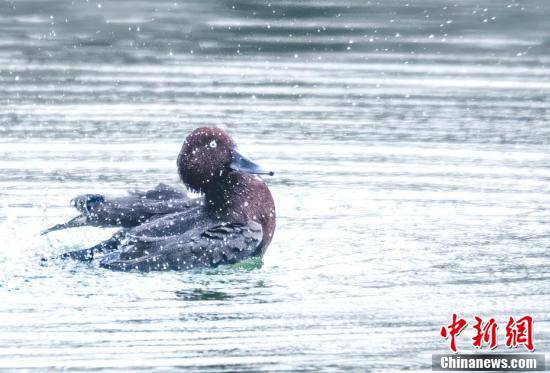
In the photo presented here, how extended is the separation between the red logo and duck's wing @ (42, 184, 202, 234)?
235 cm

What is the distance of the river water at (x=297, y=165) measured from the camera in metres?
7.99

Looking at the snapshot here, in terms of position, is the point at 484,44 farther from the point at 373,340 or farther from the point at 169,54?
the point at 373,340

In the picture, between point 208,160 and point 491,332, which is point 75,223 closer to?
point 208,160

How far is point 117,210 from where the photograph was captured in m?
9.69

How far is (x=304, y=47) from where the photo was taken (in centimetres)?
1658

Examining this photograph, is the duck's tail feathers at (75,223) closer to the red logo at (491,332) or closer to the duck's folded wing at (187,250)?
the duck's folded wing at (187,250)

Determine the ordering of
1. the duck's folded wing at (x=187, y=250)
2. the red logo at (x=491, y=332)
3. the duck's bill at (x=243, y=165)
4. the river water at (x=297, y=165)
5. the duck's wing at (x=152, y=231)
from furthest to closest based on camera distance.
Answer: the duck's bill at (x=243, y=165)
the duck's wing at (x=152, y=231)
the duck's folded wing at (x=187, y=250)
the river water at (x=297, y=165)
the red logo at (x=491, y=332)

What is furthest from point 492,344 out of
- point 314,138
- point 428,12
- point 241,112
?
point 428,12

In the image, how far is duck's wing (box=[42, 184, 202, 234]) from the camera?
9.66 m

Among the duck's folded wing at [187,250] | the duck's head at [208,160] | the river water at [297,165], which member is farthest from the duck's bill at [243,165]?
the river water at [297,165]

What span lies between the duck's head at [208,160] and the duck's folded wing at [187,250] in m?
0.44

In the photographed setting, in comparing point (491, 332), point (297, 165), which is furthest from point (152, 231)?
point (297, 165)

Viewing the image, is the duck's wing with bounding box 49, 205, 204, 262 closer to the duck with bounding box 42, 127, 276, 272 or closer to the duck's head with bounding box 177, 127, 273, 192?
the duck with bounding box 42, 127, 276, 272

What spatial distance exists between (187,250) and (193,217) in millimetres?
417
